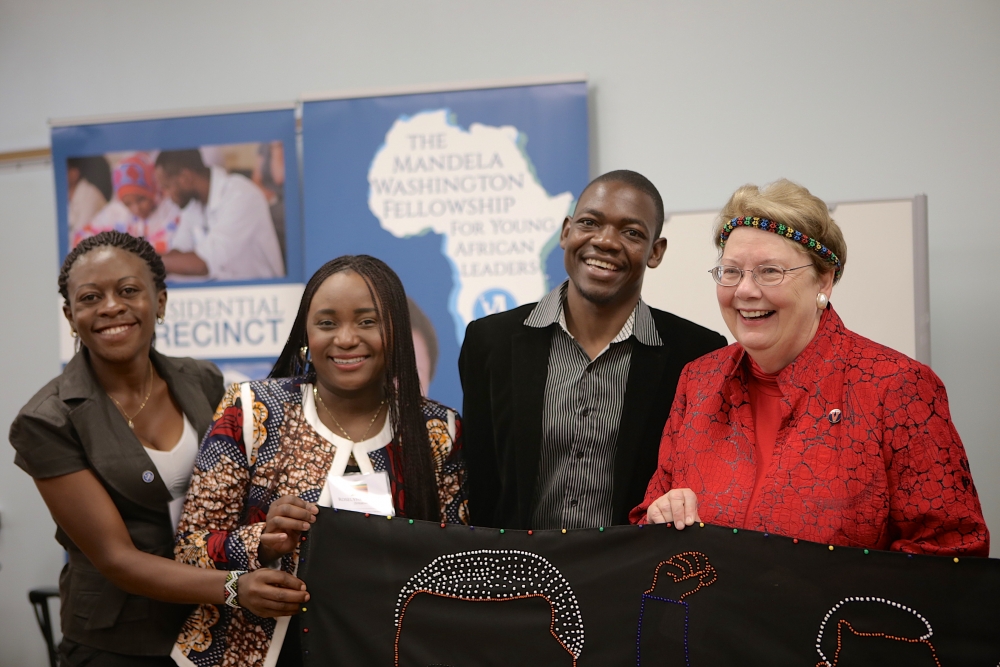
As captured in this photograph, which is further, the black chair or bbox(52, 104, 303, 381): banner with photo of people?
bbox(52, 104, 303, 381): banner with photo of people

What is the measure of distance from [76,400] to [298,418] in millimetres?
645

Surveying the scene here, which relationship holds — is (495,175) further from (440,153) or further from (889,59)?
(889,59)

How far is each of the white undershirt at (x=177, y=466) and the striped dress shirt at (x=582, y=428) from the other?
101 centimetres

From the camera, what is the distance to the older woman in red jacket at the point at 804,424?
5.50 ft

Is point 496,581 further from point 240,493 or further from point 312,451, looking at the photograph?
point 240,493

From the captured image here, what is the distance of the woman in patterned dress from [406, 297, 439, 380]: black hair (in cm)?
169

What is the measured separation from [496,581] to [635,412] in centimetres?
62

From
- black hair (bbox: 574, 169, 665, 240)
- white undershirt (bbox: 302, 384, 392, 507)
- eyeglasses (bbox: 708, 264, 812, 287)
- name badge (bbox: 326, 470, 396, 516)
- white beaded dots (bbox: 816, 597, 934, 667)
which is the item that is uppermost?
black hair (bbox: 574, 169, 665, 240)

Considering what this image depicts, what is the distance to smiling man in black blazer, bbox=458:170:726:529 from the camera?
7.36 feet

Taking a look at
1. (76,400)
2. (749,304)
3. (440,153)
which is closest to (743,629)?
(749,304)

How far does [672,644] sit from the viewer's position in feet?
6.02

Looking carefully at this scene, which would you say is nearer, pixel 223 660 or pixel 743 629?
pixel 743 629

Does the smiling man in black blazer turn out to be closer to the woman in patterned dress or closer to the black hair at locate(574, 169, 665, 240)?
the black hair at locate(574, 169, 665, 240)

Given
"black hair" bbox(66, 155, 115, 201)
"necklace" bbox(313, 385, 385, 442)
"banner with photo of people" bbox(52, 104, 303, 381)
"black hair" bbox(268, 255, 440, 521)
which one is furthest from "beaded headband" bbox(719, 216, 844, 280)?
"black hair" bbox(66, 155, 115, 201)
